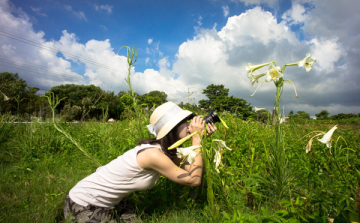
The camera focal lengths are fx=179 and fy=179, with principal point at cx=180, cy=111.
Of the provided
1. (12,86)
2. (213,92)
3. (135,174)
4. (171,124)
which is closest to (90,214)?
(135,174)

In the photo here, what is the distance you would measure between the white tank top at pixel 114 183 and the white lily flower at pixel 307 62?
1.19 metres

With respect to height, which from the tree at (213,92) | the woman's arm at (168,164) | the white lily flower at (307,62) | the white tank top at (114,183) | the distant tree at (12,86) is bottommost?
the white tank top at (114,183)

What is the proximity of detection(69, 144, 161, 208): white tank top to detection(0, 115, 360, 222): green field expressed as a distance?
14.9 inches

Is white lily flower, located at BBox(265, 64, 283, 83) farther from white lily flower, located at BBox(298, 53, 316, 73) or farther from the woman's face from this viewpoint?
the woman's face

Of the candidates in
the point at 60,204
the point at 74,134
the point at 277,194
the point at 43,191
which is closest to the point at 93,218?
the point at 60,204

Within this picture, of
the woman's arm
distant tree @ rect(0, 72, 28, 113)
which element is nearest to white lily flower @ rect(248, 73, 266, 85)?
the woman's arm

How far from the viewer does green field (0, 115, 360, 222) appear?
0.91m

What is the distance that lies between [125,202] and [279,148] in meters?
1.51

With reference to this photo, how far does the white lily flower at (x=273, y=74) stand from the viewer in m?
1.01

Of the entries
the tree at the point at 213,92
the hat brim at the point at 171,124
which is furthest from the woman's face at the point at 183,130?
the tree at the point at 213,92

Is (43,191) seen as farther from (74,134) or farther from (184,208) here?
(74,134)

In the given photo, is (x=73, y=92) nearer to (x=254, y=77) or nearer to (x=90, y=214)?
(x=90, y=214)

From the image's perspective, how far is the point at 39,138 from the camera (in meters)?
3.58

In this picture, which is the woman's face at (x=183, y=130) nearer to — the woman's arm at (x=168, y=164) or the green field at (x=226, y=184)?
the woman's arm at (x=168, y=164)
